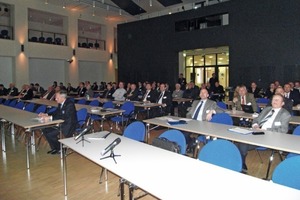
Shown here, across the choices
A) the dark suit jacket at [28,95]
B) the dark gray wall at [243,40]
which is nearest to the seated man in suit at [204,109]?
the dark gray wall at [243,40]

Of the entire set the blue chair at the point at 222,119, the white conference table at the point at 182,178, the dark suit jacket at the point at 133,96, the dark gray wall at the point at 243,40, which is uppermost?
the dark gray wall at the point at 243,40

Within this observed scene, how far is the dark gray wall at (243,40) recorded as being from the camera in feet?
34.6

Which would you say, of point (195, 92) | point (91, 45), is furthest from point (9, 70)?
point (195, 92)

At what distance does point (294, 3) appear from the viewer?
1038 cm

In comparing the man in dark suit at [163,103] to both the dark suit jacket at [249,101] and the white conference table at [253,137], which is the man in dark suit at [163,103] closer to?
the dark suit jacket at [249,101]

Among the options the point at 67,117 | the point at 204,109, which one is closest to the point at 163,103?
the point at 204,109

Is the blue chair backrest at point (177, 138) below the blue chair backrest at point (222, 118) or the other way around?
below

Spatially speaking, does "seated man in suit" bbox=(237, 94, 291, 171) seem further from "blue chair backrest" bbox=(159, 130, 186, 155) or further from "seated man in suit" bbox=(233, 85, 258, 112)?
"seated man in suit" bbox=(233, 85, 258, 112)

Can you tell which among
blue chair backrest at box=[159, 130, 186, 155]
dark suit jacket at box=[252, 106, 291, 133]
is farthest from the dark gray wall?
blue chair backrest at box=[159, 130, 186, 155]

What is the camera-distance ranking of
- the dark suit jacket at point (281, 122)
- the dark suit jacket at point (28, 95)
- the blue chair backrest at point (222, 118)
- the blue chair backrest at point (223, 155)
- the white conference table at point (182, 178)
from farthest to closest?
the dark suit jacket at point (28, 95) < the blue chair backrest at point (222, 118) < the dark suit jacket at point (281, 122) < the blue chair backrest at point (223, 155) < the white conference table at point (182, 178)

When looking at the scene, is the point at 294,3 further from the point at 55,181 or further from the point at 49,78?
the point at 49,78

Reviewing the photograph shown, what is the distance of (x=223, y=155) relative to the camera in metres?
2.75

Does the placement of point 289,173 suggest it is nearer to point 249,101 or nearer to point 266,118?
point 266,118

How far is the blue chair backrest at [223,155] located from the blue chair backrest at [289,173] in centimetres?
44
